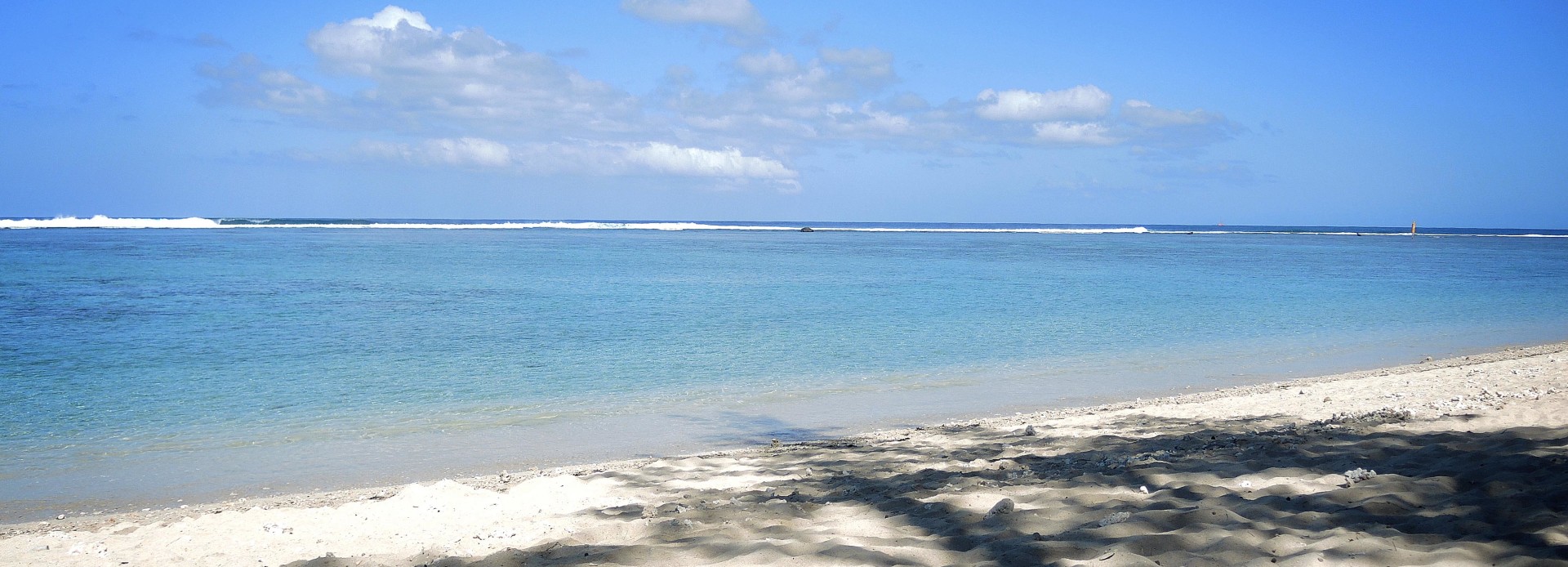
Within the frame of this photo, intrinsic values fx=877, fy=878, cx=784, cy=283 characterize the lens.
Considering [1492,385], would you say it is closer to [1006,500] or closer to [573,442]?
[1006,500]

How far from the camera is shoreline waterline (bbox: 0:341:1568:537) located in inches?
241

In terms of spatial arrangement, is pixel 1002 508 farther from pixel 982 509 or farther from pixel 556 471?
pixel 556 471

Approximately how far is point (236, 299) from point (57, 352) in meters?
7.70

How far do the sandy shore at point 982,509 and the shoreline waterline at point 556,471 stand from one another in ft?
0.19

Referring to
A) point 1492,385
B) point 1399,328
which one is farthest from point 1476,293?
point 1492,385

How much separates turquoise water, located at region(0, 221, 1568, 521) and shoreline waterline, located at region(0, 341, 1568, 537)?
8.2 inches

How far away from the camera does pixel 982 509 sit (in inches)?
191

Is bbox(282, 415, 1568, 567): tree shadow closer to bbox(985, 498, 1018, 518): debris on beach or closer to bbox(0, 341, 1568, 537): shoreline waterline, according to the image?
bbox(985, 498, 1018, 518): debris on beach

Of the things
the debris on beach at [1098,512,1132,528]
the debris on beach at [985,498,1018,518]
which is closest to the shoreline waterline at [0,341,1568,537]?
the debris on beach at [985,498,1018,518]

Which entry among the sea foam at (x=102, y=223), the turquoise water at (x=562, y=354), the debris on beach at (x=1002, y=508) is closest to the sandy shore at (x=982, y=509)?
the debris on beach at (x=1002, y=508)

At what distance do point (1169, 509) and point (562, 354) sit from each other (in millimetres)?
10399

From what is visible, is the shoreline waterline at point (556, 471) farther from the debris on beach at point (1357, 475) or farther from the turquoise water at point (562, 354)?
the debris on beach at point (1357, 475)

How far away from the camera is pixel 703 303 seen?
21.1m

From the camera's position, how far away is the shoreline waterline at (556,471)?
613cm
